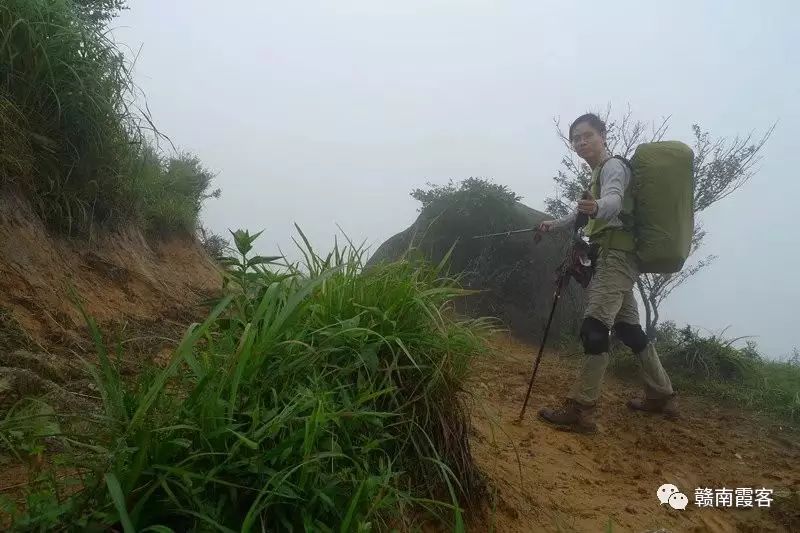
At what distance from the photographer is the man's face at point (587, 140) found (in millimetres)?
3826

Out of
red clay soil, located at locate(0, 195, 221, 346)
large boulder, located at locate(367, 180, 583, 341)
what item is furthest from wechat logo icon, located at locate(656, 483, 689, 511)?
large boulder, located at locate(367, 180, 583, 341)

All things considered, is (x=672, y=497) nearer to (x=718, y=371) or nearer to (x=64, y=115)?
(x=718, y=371)

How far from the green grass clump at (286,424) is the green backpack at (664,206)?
2147mm

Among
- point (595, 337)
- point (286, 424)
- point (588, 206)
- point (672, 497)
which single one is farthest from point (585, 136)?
point (286, 424)

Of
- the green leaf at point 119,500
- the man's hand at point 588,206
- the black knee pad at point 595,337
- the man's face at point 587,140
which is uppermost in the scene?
the man's face at point 587,140

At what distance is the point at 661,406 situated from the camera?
12.8 ft

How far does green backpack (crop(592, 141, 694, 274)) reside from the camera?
3518 millimetres

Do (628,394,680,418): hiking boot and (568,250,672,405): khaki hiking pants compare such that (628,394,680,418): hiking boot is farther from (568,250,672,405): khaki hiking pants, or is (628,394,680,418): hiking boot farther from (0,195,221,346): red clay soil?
(0,195,221,346): red clay soil

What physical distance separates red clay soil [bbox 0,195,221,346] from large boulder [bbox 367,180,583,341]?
3.85 metres

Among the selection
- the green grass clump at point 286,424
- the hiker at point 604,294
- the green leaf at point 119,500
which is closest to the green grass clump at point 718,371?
the hiker at point 604,294

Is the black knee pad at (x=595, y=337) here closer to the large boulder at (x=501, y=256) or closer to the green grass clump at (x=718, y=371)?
the green grass clump at (x=718, y=371)

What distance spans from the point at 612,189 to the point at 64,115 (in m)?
3.57

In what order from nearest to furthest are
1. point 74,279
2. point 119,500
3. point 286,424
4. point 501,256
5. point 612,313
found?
point 119,500 → point 286,424 → point 74,279 → point 612,313 → point 501,256

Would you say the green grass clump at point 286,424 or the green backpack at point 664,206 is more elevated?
the green backpack at point 664,206
